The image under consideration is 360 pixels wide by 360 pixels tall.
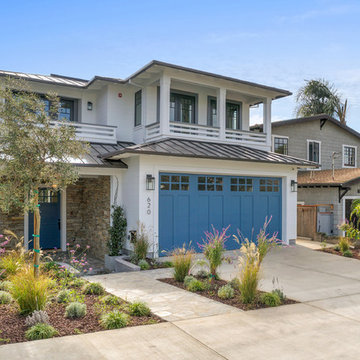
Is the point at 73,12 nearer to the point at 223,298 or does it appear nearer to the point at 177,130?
the point at 177,130

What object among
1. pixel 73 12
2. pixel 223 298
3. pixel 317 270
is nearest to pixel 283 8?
pixel 73 12

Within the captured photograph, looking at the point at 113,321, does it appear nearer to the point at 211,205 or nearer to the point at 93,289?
the point at 93,289

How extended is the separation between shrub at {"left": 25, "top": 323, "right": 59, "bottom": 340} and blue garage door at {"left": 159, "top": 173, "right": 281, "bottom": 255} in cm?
544

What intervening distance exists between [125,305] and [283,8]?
835 cm

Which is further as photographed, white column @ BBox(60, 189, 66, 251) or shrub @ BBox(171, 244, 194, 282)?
white column @ BBox(60, 189, 66, 251)

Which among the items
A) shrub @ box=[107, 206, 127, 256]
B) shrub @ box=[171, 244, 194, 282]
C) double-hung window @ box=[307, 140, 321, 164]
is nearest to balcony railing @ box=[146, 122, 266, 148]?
shrub @ box=[107, 206, 127, 256]

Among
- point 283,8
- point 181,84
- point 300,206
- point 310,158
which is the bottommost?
point 300,206

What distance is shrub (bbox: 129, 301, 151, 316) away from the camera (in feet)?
18.3

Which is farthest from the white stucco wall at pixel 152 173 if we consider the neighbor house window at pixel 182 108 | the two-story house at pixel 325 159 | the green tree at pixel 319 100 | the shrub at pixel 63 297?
the green tree at pixel 319 100

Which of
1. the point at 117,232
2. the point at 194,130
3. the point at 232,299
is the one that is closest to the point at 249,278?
the point at 232,299

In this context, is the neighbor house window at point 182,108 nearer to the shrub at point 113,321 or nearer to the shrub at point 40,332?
the shrub at point 113,321

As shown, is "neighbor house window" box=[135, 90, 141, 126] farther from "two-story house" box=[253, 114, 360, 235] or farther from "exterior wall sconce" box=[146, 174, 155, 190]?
"two-story house" box=[253, 114, 360, 235]

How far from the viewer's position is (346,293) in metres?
7.11

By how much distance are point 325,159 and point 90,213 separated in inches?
507
